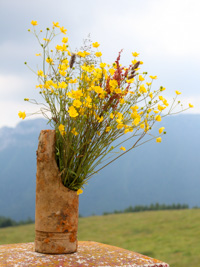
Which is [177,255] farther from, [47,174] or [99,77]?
[99,77]

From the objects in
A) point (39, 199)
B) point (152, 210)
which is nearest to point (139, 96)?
point (39, 199)

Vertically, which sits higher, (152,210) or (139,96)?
(139,96)

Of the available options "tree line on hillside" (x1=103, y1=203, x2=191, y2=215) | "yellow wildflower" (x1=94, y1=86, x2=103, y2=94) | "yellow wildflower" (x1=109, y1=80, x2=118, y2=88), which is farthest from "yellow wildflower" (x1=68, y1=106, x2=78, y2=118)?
"tree line on hillside" (x1=103, y1=203, x2=191, y2=215)

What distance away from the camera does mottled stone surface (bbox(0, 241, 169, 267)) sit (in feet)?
10.3

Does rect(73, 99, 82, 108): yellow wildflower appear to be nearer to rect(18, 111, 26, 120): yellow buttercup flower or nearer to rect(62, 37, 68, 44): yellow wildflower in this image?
rect(18, 111, 26, 120): yellow buttercup flower

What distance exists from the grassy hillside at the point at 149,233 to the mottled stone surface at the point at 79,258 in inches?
127

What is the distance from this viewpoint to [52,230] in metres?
3.32

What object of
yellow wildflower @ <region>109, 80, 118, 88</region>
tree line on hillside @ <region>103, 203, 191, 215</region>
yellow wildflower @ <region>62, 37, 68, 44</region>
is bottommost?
tree line on hillside @ <region>103, 203, 191, 215</region>

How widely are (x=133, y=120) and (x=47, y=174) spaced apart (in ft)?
3.26

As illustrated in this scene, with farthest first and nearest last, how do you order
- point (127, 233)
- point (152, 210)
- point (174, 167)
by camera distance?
point (174, 167)
point (152, 210)
point (127, 233)

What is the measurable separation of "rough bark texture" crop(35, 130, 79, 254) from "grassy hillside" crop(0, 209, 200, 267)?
12.3 feet

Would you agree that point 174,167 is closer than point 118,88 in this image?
No

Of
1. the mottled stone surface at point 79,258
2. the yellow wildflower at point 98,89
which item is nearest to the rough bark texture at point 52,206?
the mottled stone surface at point 79,258

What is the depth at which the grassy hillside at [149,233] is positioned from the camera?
22.7 feet
